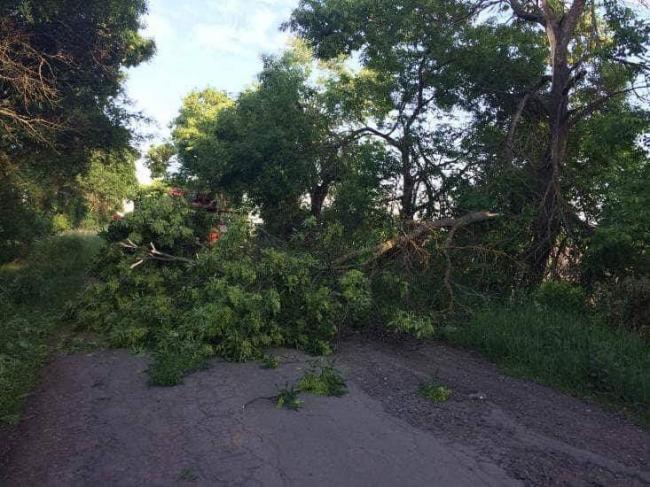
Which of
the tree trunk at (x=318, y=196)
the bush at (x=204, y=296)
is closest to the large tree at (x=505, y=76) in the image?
the tree trunk at (x=318, y=196)

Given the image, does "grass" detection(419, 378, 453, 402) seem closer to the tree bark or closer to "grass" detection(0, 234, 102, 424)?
"grass" detection(0, 234, 102, 424)

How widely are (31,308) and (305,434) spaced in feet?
22.4

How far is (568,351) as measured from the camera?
23.2 feet

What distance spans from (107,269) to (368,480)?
6.21m

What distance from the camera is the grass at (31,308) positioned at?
5772mm

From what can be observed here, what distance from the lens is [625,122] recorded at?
9320mm

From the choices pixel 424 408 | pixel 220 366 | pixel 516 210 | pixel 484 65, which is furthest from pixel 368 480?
pixel 484 65

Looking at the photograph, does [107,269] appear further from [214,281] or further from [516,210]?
[516,210]

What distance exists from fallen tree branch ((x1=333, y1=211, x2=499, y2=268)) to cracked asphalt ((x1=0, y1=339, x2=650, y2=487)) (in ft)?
7.65

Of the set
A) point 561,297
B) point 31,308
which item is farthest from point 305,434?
point 31,308

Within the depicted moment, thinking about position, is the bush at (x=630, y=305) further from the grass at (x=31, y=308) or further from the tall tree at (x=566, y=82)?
the grass at (x=31, y=308)

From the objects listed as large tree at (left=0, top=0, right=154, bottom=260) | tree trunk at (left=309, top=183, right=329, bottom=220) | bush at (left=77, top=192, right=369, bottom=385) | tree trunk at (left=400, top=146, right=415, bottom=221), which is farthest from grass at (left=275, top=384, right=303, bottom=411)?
tree trunk at (left=309, top=183, right=329, bottom=220)

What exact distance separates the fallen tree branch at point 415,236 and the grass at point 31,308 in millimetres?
4213

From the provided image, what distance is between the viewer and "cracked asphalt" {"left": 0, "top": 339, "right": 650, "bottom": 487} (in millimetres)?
3898
